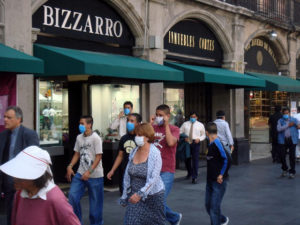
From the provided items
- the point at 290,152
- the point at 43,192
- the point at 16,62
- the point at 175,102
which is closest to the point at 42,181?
the point at 43,192

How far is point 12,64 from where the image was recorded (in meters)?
7.47

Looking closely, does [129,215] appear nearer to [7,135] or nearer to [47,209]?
[7,135]

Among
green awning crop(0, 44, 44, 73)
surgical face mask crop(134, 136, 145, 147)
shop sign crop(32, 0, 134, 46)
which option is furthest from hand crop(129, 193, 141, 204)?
shop sign crop(32, 0, 134, 46)

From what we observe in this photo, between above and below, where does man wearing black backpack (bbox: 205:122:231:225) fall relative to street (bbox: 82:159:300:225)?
above

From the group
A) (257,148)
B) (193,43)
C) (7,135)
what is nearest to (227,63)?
(193,43)

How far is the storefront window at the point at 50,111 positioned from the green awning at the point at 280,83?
8269 mm

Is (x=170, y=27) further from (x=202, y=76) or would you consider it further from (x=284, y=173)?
(x=284, y=173)

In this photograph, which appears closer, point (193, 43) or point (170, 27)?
point (170, 27)

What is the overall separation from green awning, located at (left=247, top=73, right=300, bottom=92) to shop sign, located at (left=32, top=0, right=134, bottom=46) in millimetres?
6256

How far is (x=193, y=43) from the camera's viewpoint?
1402cm

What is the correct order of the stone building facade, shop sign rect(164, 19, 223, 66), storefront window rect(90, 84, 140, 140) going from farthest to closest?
1. shop sign rect(164, 19, 223, 66)
2. storefront window rect(90, 84, 140, 140)
3. the stone building facade

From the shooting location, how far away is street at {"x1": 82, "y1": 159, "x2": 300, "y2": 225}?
24.4ft

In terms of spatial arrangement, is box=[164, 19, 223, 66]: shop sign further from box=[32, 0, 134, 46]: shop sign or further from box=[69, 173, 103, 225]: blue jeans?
box=[69, 173, 103, 225]: blue jeans

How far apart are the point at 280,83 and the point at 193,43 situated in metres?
4.08
